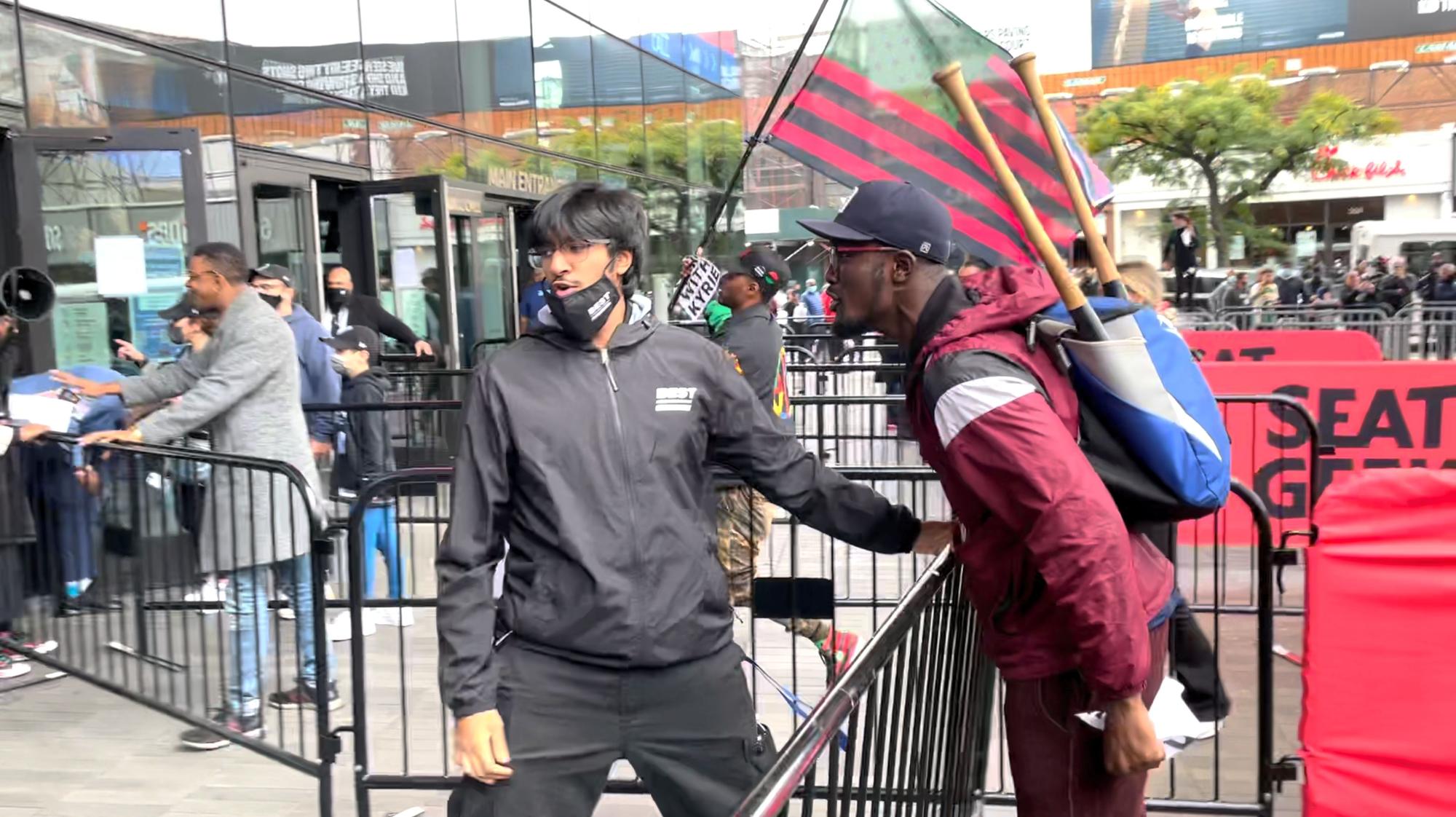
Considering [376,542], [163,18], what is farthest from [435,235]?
[376,542]

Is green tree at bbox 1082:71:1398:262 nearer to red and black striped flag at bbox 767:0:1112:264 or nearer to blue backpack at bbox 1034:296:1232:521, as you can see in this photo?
red and black striped flag at bbox 767:0:1112:264

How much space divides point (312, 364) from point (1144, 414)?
234 inches

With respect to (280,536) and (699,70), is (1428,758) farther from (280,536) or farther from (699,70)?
(699,70)

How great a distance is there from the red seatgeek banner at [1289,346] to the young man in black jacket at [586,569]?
9.73m

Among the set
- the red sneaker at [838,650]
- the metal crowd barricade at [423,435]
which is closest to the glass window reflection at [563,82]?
the metal crowd barricade at [423,435]

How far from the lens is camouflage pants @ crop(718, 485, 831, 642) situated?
5.36 meters

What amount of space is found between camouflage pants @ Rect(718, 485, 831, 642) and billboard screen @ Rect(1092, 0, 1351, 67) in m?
53.4

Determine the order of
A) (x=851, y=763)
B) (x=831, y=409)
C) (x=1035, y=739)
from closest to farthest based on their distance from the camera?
(x=851, y=763) < (x=1035, y=739) < (x=831, y=409)

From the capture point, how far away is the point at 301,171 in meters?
10.5

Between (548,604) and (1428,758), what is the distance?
284 cm

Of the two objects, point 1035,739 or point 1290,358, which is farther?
point 1290,358

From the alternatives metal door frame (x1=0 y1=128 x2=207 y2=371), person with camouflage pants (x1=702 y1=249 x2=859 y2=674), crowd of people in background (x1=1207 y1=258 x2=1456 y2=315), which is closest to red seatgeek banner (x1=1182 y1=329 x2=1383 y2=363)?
person with camouflage pants (x1=702 y1=249 x2=859 y2=674)

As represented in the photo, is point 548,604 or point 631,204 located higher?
point 631,204

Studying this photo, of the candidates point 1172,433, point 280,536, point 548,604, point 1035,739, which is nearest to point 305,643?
point 280,536
